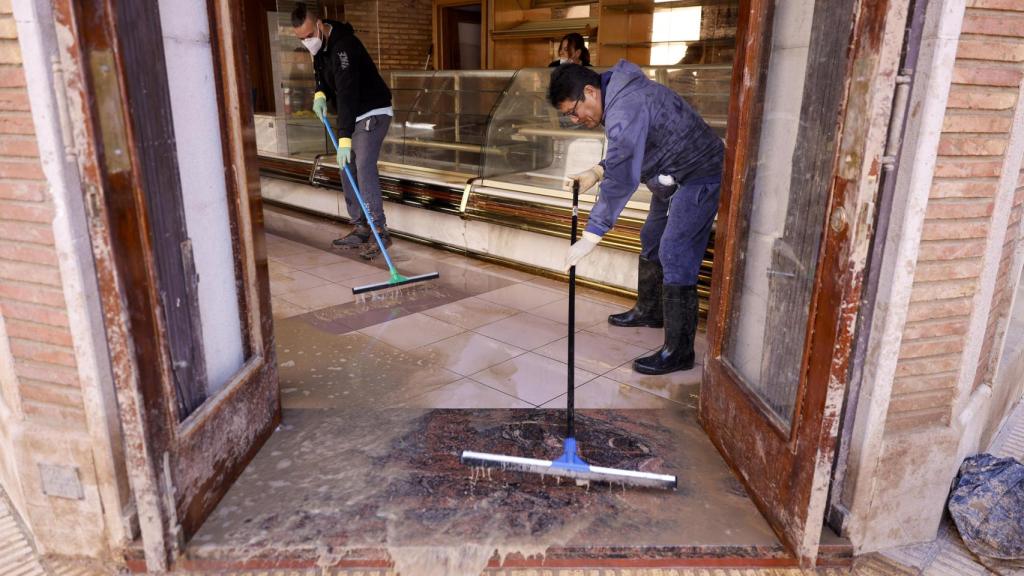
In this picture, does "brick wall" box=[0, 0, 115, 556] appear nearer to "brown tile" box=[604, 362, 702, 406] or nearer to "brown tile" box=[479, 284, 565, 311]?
"brown tile" box=[604, 362, 702, 406]

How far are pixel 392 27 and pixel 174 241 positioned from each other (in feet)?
31.3

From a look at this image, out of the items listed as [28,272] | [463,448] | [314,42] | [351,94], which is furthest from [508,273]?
[28,272]

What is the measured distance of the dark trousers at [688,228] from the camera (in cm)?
322

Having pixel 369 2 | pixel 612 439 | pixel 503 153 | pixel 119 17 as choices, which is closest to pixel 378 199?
pixel 503 153

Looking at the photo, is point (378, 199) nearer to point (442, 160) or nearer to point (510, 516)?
point (442, 160)

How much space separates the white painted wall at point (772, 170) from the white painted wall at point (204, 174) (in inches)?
78.2

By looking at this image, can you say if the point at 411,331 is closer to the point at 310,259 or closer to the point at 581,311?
the point at 581,311

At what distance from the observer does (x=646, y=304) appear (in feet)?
13.4

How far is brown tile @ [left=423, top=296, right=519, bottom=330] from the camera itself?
4.20 meters

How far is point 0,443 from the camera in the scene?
2.28 metres

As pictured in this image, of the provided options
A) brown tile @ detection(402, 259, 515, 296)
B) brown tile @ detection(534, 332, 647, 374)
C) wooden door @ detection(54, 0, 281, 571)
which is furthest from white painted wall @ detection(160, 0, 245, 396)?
brown tile @ detection(402, 259, 515, 296)

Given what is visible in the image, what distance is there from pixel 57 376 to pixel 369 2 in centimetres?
993

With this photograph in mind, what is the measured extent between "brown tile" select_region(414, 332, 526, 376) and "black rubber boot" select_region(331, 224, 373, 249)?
239cm

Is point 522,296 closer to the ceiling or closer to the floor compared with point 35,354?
closer to the floor
